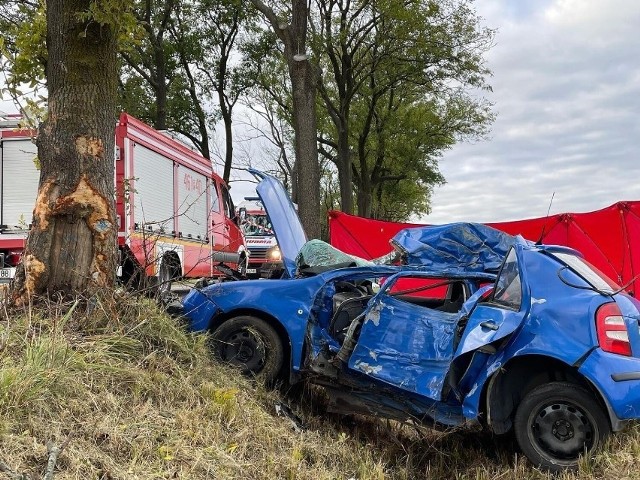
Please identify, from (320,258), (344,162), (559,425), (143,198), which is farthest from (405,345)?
(344,162)

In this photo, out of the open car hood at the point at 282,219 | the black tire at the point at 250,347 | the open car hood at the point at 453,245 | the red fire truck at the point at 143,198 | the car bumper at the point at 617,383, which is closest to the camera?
the car bumper at the point at 617,383

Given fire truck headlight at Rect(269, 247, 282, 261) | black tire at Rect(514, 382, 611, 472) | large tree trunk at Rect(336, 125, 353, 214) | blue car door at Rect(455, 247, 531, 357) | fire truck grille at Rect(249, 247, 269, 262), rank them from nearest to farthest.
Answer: black tire at Rect(514, 382, 611, 472) → blue car door at Rect(455, 247, 531, 357) → fire truck headlight at Rect(269, 247, 282, 261) → fire truck grille at Rect(249, 247, 269, 262) → large tree trunk at Rect(336, 125, 353, 214)

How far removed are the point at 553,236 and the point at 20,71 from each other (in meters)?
7.86

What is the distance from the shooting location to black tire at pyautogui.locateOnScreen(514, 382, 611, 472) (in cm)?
392

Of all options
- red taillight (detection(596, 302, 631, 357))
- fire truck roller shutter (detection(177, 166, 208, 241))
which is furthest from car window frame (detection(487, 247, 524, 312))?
fire truck roller shutter (detection(177, 166, 208, 241))

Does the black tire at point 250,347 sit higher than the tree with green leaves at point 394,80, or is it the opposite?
the tree with green leaves at point 394,80

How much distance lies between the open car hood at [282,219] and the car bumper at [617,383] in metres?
2.87

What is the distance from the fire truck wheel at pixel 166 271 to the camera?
579 centimetres

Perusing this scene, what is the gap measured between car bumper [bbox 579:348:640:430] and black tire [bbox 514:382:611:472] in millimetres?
127

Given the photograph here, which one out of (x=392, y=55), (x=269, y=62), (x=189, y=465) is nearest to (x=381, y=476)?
(x=189, y=465)

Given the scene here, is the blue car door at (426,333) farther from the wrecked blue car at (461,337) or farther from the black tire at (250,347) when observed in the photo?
the black tire at (250,347)

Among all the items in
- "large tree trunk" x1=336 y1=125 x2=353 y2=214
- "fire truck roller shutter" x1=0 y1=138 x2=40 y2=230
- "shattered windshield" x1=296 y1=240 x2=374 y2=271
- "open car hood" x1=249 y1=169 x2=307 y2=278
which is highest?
"large tree trunk" x1=336 y1=125 x2=353 y2=214

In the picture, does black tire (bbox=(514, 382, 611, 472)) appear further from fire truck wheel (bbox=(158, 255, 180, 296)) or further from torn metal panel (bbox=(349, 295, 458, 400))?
fire truck wheel (bbox=(158, 255, 180, 296))

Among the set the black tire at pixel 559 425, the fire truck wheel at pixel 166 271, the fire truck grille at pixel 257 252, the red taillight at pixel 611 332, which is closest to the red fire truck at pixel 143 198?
the fire truck wheel at pixel 166 271
